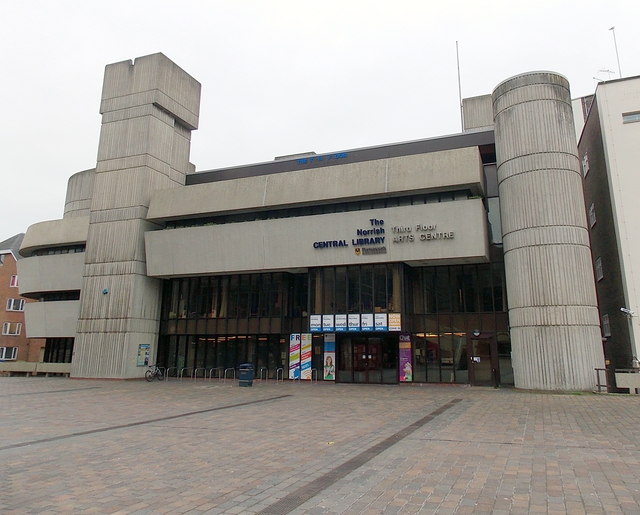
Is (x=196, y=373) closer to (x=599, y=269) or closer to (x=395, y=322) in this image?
(x=395, y=322)

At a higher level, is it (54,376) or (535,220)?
(535,220)

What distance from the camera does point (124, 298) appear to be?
32281 millimetres

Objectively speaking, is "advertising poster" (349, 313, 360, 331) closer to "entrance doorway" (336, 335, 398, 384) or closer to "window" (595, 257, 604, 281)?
"entrance doorway" (336, 335, 398, 384)

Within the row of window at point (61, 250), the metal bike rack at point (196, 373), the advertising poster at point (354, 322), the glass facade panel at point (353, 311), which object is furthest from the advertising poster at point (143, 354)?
the advertising poster at point (354, 322)

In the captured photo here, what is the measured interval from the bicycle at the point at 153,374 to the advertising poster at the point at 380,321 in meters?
15.5

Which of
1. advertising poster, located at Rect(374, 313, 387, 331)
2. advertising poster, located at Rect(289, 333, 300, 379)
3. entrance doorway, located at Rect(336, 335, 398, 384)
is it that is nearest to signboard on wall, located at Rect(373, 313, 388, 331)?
advertising poster, located at Rect(374, 313, 387, 331)

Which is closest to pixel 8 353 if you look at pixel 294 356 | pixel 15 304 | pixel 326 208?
pixel 15 304

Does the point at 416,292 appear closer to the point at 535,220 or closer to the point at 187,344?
the point at 535,220

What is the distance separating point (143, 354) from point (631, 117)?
108 ft

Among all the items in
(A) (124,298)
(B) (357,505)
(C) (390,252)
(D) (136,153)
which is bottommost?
(B) (357,505)

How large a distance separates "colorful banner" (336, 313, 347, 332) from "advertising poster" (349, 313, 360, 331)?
0.30 m

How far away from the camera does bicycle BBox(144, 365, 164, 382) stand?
3155 cm

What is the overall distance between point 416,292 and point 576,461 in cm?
2049

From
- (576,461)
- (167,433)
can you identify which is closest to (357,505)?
(576,461)
